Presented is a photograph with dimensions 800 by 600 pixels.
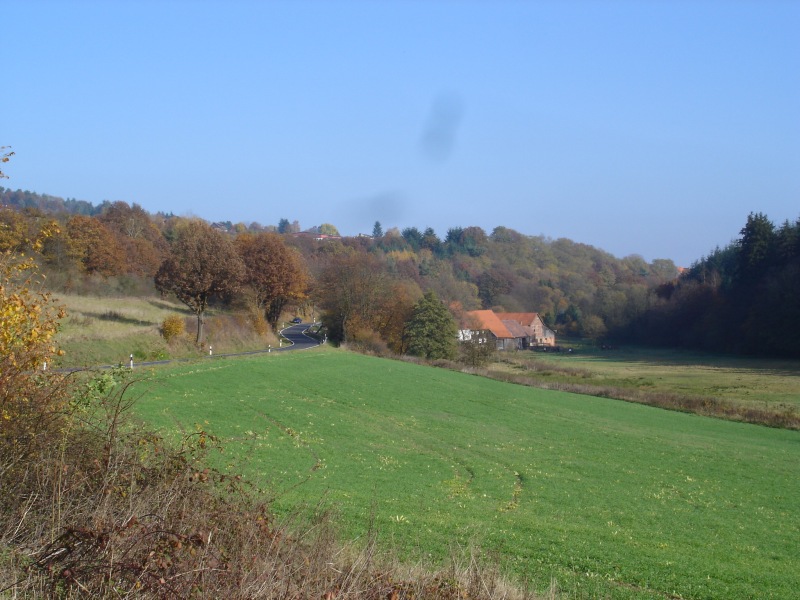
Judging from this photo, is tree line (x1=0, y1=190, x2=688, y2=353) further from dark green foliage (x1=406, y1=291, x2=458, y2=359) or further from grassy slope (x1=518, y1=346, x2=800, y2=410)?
grassy slope (x1=518, y1=346, x2=800, y2=410)

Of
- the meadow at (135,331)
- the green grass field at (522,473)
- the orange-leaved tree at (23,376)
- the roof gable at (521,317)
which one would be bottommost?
the green grass field at (522,473)

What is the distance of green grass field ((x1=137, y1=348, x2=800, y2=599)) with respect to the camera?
10922 mm

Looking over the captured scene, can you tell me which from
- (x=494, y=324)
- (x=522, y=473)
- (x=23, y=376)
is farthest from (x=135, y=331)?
(x=494, y=324)

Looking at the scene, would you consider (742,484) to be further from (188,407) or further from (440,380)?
(440,380)

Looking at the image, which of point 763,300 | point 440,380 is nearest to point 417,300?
point 440,380

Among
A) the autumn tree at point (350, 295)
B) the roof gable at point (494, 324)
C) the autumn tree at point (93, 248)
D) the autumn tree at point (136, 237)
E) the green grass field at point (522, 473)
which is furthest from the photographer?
the roof gable at point (494, 324)

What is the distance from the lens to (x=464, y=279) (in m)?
142

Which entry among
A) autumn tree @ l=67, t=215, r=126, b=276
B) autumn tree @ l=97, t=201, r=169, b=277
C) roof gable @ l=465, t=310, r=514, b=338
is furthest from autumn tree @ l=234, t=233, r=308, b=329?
roof gable @ l=465, t=310, r=514, b=338

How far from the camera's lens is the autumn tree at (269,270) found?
6712cm

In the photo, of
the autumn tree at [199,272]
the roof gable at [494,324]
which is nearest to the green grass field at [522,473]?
the autumn tree at [199,272]

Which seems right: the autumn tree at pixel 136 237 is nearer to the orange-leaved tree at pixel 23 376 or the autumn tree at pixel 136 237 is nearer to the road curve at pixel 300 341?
the road curve at pixel 300 341

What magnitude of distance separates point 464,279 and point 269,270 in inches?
3126

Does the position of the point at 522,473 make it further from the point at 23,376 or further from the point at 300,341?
the point at 300,341

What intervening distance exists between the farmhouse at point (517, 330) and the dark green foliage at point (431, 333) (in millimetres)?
34261
